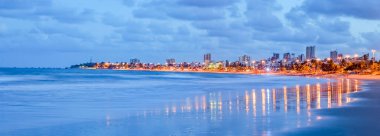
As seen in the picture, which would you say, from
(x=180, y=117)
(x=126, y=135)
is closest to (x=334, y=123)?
(x=180, y=117)

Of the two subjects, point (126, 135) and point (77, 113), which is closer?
point (126, 135)

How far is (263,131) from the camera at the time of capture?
15531 mm

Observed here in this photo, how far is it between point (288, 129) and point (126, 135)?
5.40 meters

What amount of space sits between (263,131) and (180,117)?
16.7ft

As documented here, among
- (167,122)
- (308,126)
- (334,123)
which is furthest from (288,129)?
(167,122)

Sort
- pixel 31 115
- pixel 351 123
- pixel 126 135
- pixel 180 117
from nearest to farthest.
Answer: pixel 126 135
pixel 351 123
pixel 180 117
pixel 31 115

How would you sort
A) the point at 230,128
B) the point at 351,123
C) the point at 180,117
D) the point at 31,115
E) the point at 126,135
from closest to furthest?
the point at 126,135 < the point at 230,128 < the point at 351,123 < the point at 180,117 < the point at 31,115

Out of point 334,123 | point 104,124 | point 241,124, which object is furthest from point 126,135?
point 334,123

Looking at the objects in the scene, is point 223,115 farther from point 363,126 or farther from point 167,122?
point 363,126

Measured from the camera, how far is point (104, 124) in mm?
18000

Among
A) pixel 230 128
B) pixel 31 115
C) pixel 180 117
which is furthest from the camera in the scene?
pixel 31 115

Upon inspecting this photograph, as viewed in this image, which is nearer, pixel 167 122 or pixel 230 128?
pixel 230 128

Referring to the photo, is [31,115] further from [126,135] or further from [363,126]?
[363,126]

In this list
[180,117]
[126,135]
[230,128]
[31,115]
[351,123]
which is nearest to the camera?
[126,135]
